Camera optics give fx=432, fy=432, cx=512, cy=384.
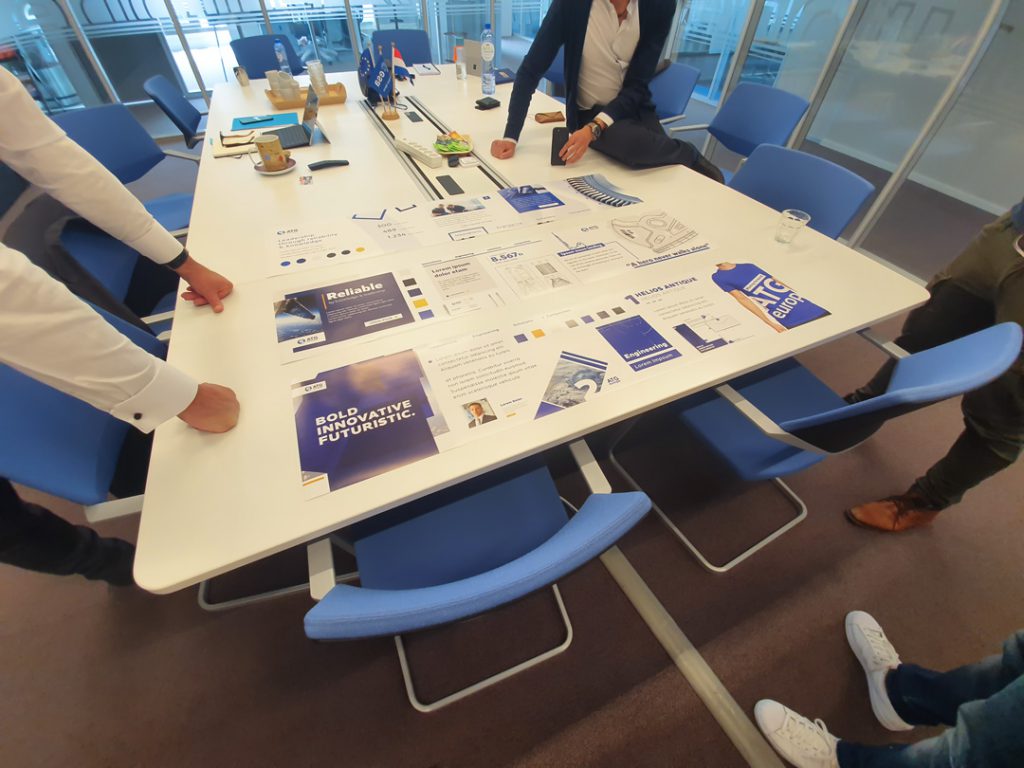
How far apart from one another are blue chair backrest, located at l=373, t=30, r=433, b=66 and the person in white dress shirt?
9.84ft

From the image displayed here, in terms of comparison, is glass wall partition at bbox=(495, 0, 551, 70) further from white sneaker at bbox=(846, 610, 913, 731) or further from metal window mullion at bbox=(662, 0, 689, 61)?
white sneaker at bbox=(846, 610, 913, 731)

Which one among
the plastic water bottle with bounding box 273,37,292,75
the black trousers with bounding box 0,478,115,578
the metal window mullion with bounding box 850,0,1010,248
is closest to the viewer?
the black trousers with bounding box 0,478,115,578

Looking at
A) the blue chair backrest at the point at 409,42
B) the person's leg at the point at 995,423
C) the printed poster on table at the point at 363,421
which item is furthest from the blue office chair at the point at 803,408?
the blue chair backrest at the point at 409,42

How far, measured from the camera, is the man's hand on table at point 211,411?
802mm

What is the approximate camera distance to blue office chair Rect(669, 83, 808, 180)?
→ 83.0 inches

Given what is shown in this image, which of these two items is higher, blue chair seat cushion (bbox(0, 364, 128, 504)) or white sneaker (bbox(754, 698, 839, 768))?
blue chair seat cushion (bbox(0, 364, 128, 504))

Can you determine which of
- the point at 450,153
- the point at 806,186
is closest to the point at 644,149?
the point at 806,186

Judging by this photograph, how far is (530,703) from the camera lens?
1.21 meters

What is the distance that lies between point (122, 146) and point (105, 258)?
118 centimetres

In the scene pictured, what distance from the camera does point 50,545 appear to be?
3.40ft

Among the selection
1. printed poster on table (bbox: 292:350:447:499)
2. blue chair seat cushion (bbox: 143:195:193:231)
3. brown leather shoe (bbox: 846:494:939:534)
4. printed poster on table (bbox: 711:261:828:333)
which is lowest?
brown leather shoe (bbox: 846:494:939:534)

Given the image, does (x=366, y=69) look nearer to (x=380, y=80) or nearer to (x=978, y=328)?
(x=380, y=80)

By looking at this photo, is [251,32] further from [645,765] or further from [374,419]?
[645,765]

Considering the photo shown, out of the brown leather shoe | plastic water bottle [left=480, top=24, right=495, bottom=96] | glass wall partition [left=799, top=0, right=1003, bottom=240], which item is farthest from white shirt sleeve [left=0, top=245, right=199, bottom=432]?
glass wall partition [left=799, top=0, right=1003, bottom=240]
